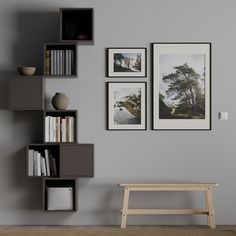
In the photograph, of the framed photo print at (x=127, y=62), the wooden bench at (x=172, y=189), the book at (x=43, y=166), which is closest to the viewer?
the wooden bench at (x=172, y=189)

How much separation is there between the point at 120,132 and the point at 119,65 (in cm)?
77

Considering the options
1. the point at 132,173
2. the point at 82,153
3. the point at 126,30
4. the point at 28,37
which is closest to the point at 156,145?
the point at 132,173

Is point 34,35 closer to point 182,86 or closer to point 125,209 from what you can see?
point 182,86

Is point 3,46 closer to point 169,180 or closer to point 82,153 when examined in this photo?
point 82,153

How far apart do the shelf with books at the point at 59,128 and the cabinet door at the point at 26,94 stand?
0.17 metres

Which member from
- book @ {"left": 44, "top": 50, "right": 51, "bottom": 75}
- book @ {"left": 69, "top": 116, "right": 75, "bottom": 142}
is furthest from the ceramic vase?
book @ {"left": 44, "top": 50, "right": 51, "bottom": 75}

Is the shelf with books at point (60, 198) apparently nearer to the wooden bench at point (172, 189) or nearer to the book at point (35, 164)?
the book at point (35, 164)

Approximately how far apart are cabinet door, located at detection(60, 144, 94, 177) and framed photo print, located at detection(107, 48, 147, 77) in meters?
0.95

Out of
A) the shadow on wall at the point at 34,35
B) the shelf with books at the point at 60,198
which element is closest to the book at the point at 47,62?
the shadow on wall at the point at 34,35

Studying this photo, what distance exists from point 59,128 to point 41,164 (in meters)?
0.44

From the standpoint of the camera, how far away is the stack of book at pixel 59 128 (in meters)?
5.96

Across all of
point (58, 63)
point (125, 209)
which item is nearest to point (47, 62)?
point (58, 63)

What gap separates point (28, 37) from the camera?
248 inches

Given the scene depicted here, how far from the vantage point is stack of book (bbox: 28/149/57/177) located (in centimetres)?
597
